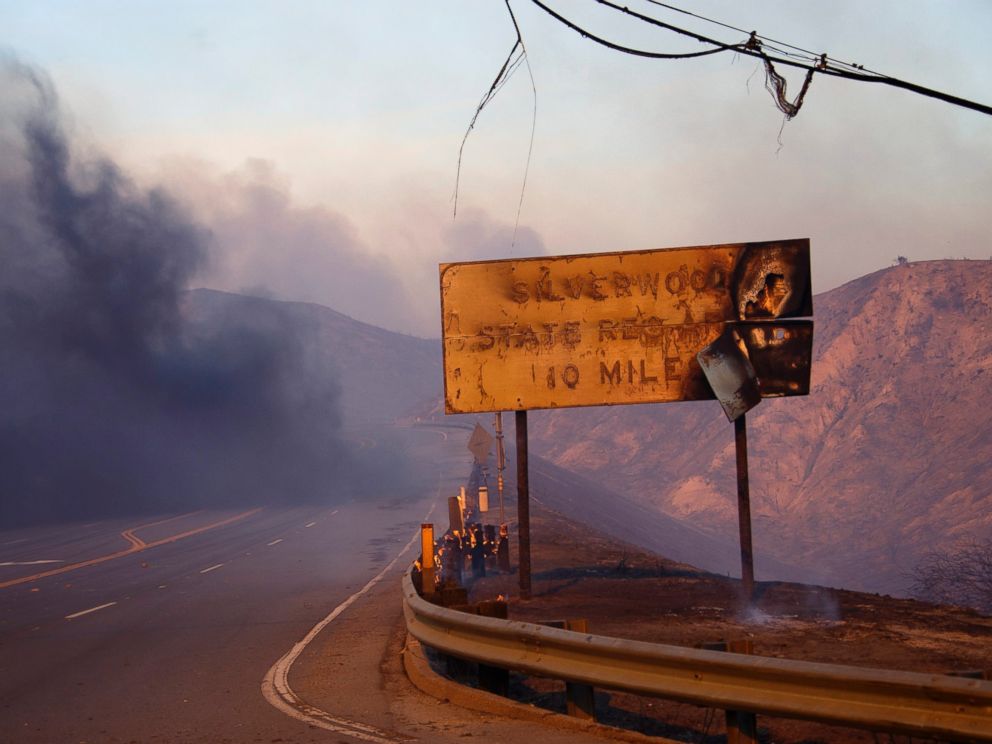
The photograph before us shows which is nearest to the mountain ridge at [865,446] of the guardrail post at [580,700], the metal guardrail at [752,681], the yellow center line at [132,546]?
the yellow center line at [132,546]

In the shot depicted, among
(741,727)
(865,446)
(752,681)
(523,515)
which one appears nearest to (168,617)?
(523,515)

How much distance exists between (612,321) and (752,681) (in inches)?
510

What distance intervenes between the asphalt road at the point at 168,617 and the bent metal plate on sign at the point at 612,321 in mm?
4971

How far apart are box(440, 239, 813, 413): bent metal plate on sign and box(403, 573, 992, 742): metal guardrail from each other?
10.1 meters

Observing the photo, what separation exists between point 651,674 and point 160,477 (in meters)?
64.5

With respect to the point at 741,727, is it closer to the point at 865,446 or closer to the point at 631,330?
the point at 631,330

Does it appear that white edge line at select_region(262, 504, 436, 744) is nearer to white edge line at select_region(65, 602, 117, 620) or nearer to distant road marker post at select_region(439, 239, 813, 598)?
white edge line at select_region(65, 602, 117, 620)

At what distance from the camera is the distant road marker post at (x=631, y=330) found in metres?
19.1

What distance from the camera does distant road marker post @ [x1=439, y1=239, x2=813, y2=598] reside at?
62.6 feet

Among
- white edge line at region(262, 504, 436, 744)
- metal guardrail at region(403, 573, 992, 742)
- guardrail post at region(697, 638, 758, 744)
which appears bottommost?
white edge line at region(262, 504, 436, 744)

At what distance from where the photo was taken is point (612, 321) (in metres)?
19.4

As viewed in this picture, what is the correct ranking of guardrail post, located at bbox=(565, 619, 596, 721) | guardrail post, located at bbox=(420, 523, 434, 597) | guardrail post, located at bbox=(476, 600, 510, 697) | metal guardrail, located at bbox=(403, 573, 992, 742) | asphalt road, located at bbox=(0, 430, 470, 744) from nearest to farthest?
metal guardrail, located at bbox=(403, 573, 992, 742)
guardrail post, located at bbox=(565, 619, 596, 721)
asphalt road, located at bbox=(0, 430, 470, 744)
guardrail post, located at bbox=(476, 600, 510, 697)
guardrail post, located at bbox=(420, 523, 434, 597)

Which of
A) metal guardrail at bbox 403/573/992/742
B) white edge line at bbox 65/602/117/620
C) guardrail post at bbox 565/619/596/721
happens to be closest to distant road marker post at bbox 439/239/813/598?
white edge line at bbox 65/602/117/620

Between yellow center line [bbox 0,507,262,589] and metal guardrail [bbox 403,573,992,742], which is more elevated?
metal guardrail [bbox 403,573,992,742]
